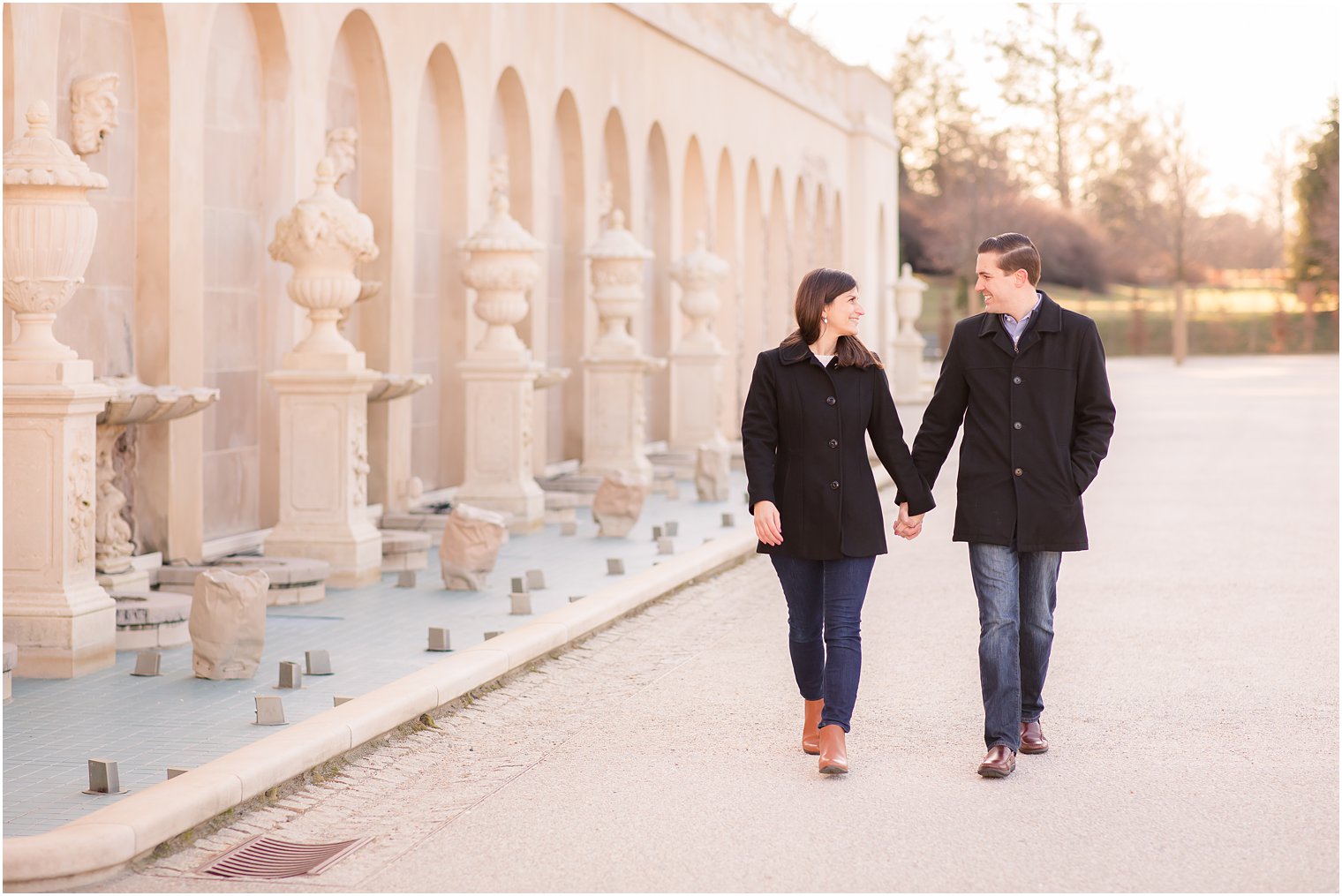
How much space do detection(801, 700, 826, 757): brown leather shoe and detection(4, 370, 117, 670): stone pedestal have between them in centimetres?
357

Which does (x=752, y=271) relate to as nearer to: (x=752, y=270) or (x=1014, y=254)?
(x=752, y=270)

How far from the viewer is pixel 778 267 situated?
1356 inches

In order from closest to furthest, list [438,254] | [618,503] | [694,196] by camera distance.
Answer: [618,503] → [438,254] → [694,196]

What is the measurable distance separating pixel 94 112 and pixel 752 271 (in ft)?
70.0

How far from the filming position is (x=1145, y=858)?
18.1 ft

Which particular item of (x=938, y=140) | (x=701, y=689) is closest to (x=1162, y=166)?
(x=938, y=140)

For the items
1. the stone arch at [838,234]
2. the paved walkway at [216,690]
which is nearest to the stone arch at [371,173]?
the paved walkway at [216,690]

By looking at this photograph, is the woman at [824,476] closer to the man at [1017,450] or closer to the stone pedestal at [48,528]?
the man at [1017,450]

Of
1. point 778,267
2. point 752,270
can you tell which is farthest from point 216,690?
point 778,267

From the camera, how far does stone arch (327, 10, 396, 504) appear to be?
1551 centimetres

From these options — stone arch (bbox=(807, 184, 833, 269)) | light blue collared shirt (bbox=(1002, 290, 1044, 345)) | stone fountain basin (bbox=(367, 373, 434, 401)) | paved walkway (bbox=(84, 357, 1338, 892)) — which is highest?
stone arch (bbox=(807, 184, 833, 269))

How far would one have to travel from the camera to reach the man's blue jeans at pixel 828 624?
268 inches

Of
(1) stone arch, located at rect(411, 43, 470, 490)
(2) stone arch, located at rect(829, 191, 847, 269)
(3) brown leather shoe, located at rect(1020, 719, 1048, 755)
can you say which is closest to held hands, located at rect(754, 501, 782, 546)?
(3) brown leather shoe, located at rect(1020, 719, 1048, 755)

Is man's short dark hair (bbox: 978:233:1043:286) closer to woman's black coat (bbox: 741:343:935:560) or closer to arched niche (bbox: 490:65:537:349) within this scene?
woman's black coat (bbox: 741:343:935:560)
